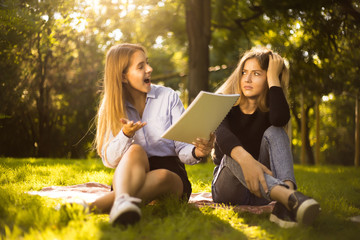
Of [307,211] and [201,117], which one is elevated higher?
[201,117]

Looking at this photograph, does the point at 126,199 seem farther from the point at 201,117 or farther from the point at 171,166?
the point at 171,166

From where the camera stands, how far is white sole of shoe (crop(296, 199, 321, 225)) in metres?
2.00

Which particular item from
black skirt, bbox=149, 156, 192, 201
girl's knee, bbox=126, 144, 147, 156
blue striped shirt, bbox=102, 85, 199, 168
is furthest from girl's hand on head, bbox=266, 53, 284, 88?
girl's knee, bbox=126, 144, 147, 156

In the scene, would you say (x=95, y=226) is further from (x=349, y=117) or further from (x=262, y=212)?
(x=349, y=117)

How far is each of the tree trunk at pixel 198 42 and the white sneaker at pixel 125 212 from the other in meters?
5.22

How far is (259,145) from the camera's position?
2.77 metres

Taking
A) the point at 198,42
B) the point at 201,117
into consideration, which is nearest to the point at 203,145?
the point at 201,117

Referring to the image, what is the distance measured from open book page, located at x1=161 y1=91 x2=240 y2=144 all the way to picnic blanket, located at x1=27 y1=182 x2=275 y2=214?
0.66 m

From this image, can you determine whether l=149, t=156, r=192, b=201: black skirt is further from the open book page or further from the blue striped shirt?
the open book page

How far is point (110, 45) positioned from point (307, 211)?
270 inches

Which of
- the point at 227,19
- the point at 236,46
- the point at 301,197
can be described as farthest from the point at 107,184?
the point at 236,46

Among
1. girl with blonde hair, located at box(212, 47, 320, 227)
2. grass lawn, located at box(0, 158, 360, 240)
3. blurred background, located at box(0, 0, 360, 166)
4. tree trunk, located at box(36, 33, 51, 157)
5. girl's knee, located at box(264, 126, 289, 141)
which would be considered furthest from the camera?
tree trunk, located at box(36, 33, 51, 157)

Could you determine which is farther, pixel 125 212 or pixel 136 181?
pixel 136 181

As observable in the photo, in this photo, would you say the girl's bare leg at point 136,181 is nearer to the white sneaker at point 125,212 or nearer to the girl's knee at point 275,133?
the white sneaker at point 125,212
